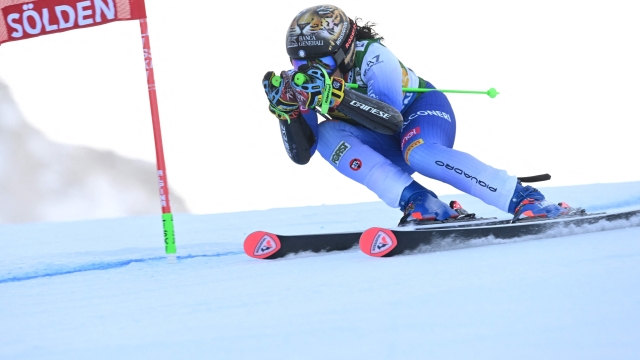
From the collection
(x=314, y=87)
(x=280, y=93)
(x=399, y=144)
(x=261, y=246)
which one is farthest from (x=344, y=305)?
(x=399, y=144)

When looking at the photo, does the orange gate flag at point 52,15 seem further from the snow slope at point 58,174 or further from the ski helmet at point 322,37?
the snow slope at point 58,174

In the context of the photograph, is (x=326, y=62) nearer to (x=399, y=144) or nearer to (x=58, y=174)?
(x=399, y=144)

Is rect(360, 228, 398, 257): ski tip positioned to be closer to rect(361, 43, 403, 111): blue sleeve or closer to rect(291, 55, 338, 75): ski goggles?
rect(361, 43, 403, 111): blue sleeve

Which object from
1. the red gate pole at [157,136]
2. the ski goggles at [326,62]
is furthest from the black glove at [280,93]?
the red gate pole at [157,136]

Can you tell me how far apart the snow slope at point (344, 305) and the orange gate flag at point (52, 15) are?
3.69 feet

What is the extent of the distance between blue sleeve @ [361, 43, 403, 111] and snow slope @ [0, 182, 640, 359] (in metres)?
0.75

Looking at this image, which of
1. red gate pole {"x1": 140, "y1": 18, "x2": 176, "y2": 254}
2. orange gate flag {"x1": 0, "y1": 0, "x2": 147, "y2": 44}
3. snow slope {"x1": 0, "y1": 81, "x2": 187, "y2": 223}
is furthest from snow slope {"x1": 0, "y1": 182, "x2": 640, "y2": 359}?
snow slope {"x1": 0, "y1": 81, "x2": 187, "y2": 223}

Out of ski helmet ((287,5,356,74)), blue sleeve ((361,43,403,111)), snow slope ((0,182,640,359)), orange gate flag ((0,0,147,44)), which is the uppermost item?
orange gate flag ((0,0,147,44))

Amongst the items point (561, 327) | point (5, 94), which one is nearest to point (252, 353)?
point (561, 327)

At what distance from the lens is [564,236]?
3215 mm

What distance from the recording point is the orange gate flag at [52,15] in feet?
11.6

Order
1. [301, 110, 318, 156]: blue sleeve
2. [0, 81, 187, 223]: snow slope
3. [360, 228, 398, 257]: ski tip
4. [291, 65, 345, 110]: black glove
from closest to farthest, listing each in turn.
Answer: [360, 228, 398, 257]: ski tip, [291, 65, 345, 110]: black glove, [301, 110, 318, 156]: blue sleeve, [0, 81, 187, 223]: snow slope

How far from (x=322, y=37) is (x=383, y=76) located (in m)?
0.34

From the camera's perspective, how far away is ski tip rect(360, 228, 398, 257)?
115 inches
